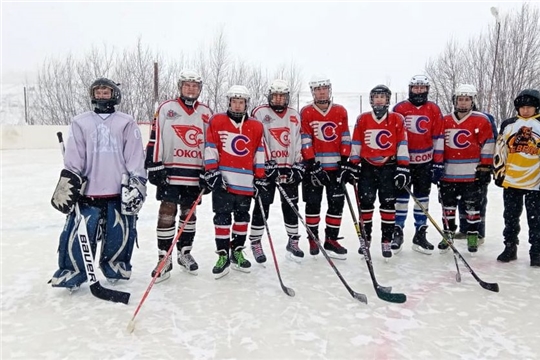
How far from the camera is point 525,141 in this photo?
370 cm

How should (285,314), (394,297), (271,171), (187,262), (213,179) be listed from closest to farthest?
(285,314) → (394,297) → (213,179) → (187,262) → (271,171)

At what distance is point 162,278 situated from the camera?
3418 mm

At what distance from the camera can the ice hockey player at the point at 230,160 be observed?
11.5 feet

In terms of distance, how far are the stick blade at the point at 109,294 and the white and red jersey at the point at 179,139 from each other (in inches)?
36.6

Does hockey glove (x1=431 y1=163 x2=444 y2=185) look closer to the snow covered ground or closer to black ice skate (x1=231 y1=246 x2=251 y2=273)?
the snow covered ground

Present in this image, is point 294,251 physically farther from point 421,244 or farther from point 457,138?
point 457,138

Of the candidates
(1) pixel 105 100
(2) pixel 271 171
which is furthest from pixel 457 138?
(1) pixel 105 100

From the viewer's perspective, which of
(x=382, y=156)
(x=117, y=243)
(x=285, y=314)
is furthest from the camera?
(x=382, y=156)

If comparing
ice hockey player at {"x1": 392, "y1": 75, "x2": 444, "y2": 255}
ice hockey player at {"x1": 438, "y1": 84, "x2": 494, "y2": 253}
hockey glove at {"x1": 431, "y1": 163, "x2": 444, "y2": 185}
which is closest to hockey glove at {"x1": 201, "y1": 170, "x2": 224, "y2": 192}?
ice hockey player at {"x1": 392, "y1": 75, "x2": 444, "y2": 255}

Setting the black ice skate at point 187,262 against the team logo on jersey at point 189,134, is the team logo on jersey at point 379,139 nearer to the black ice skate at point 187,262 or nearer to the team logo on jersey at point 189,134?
the team logo on jersey at point 189,134

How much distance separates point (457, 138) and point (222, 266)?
2492 millimetres

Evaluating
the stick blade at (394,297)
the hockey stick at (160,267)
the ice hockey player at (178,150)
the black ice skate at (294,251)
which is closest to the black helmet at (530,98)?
the stick blade at (394,297)

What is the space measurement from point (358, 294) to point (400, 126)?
161 centimetres

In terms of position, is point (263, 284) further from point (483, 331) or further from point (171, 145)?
point (483, 331)
